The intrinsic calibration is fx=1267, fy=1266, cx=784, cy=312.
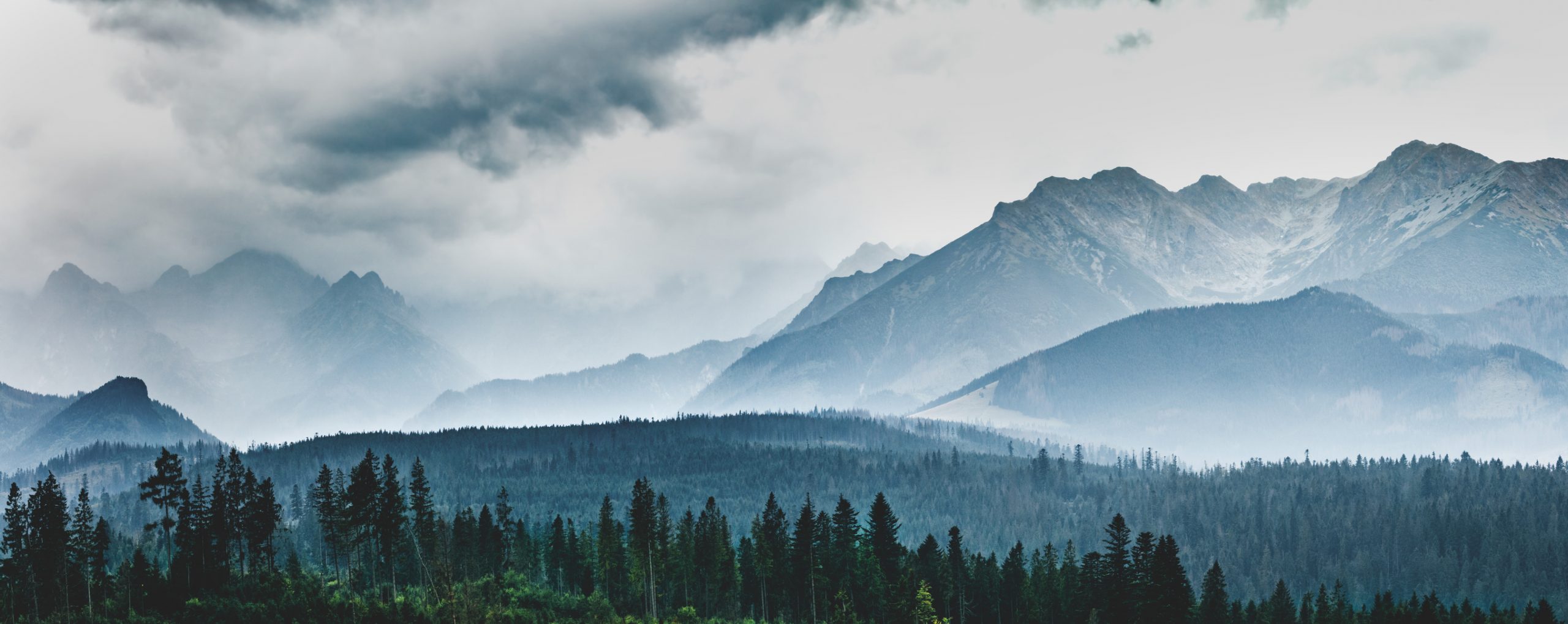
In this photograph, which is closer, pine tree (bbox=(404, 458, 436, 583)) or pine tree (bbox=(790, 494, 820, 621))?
pine tree (bbox=(404, 458, 436, 583))

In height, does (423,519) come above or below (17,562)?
above

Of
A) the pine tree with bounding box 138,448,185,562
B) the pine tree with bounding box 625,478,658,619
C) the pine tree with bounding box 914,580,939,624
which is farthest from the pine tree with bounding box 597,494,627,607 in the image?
the pine tree with bounding box 138,448,185,562

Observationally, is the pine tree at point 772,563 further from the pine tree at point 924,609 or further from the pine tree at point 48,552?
the pine tree at point 48,552

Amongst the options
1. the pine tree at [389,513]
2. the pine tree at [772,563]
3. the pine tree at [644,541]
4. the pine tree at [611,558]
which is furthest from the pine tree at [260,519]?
the pine tree at [772,563]

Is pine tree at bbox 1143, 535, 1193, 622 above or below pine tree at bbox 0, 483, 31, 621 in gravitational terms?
below

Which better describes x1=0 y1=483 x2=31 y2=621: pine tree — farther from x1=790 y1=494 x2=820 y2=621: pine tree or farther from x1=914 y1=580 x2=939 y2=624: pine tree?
x1=914 y1=580 x2=939 y2=624: pine tree

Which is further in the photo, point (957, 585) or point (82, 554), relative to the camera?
point (957, 585)

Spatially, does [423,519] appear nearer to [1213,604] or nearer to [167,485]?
[167,485]

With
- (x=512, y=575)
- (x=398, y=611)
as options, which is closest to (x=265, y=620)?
(x=398, y=611)

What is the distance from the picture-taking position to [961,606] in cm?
14175

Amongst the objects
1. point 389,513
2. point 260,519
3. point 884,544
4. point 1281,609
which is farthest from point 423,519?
point 1281,609

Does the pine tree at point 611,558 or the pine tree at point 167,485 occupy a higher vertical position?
the pine tree at point 167,485

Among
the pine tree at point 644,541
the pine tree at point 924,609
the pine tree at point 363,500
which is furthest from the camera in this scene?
the pine tree at point 644,541

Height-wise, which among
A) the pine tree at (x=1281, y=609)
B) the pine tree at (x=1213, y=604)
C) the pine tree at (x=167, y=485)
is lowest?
the pine tree at (x=1281, y=609)
